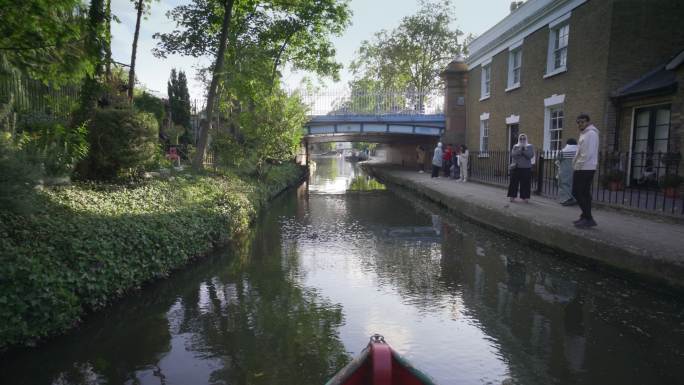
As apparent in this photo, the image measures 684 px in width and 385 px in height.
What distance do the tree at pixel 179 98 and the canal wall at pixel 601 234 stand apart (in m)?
16.5

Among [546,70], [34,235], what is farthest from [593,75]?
[34,235]

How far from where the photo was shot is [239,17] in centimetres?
1714

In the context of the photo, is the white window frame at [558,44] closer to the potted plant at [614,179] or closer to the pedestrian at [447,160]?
the potted plant at [614,179]

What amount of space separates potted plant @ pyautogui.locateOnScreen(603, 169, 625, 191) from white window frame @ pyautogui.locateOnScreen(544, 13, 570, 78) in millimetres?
4663

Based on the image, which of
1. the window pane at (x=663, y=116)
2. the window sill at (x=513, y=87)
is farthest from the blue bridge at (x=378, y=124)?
the window pane at (x=663, y=116)

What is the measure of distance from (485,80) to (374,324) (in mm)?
20275

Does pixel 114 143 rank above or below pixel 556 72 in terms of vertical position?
below

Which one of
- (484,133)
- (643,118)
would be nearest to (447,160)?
(484,133)

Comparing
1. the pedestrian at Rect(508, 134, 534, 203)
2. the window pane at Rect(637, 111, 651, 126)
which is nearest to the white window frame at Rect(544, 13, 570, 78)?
the window pane at Rect(637, 111, 651, 126)

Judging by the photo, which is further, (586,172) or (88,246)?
(586,172)

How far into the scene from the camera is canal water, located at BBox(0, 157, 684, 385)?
3.92 m

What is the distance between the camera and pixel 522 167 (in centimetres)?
1168

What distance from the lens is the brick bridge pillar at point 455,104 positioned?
25.5 m

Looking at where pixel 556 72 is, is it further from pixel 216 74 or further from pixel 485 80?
pixel 216 74
